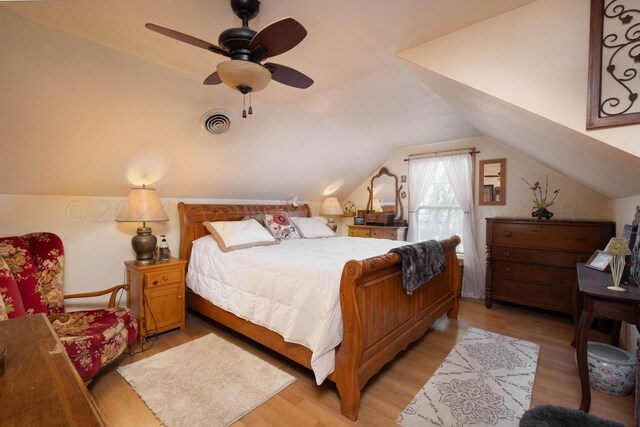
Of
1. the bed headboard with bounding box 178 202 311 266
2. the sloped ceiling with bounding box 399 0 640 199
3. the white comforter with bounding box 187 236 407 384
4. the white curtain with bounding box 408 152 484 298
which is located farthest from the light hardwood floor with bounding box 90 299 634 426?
the sloped ceiling with bounding box 399 0 640 199

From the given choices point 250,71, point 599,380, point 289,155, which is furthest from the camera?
point 289,155

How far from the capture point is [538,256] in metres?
3.25

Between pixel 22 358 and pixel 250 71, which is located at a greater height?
pixel 250 71

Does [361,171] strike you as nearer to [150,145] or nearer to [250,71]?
[150,145]

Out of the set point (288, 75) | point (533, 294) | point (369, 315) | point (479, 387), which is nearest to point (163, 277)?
point (369, 315)

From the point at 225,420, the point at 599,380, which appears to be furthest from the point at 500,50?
the point at 225,420

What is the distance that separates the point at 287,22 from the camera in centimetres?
115

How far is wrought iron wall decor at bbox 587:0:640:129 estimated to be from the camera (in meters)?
1.20

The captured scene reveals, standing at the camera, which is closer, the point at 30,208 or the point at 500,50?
the point at 500,50

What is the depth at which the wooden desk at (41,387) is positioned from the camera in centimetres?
65

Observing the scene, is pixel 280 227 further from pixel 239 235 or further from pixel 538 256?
pixel 538 256

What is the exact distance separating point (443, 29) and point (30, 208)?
3465 mm

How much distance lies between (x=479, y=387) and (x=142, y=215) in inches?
122

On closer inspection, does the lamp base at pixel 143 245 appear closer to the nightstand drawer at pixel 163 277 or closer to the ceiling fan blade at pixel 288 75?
the nightstand drawer at pixel 163 277
